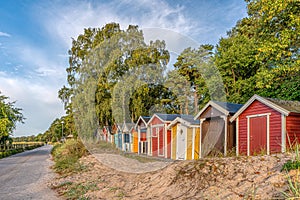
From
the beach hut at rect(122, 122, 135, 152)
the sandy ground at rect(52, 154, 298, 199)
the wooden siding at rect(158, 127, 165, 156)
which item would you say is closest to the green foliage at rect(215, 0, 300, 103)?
the wooden siding at rect(158, 127, 165, 156)

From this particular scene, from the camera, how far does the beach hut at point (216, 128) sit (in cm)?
1148

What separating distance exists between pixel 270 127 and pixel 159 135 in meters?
8.94

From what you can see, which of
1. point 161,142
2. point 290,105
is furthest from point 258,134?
point 161,142

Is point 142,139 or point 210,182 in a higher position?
point 210,182

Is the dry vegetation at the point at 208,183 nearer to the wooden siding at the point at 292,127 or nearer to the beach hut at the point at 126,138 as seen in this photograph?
the wooden siding at the point at 292,127

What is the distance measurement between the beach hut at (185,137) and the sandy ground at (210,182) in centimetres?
633

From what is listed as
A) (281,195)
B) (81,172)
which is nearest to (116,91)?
(81,172)

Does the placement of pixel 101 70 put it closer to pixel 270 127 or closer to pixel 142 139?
pixel 142 139

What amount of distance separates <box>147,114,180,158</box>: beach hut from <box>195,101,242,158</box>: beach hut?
2378 millimetres

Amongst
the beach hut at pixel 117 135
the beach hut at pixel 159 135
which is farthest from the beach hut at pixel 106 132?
the beach hut at pixel 159 135

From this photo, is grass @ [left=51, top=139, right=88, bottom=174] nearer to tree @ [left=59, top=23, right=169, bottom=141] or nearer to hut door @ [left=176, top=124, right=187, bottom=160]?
tree @ [left=59, top=23, right=169, bottom=141]

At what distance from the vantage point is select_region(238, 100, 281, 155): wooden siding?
9383mm

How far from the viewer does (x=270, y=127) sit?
966cm

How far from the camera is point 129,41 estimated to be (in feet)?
53.5
